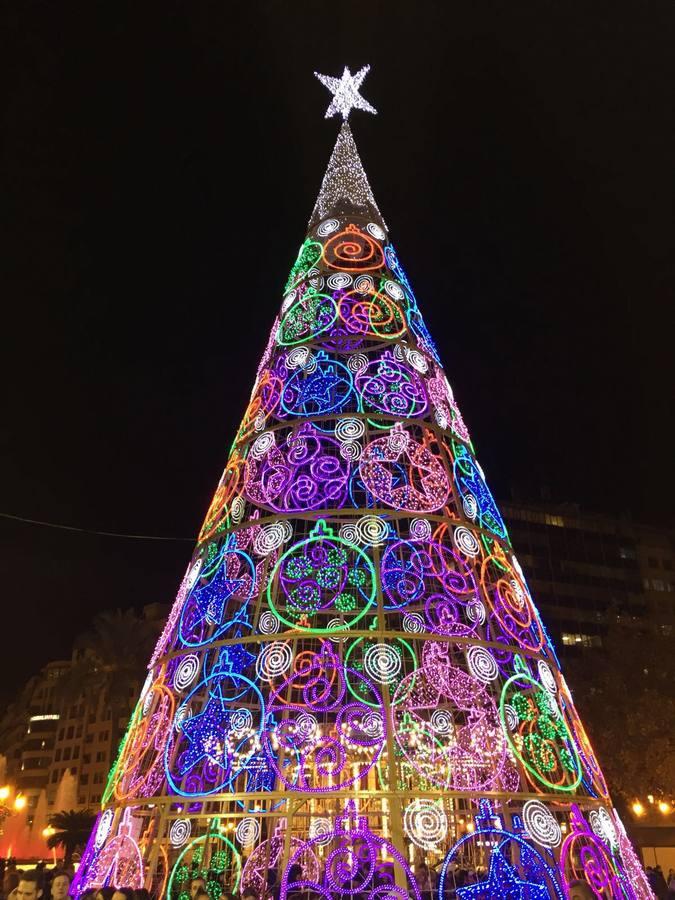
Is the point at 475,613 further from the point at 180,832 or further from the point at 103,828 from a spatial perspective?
the point at 103,828

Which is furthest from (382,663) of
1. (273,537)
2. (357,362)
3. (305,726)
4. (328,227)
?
(328,227)

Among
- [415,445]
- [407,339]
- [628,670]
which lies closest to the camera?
[415,445]

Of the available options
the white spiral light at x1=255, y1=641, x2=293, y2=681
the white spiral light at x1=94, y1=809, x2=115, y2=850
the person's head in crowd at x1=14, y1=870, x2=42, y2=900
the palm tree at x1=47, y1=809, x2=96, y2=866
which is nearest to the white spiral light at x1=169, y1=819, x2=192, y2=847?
the white spiral light at x1=94, y1=809, x2=115, y2=850

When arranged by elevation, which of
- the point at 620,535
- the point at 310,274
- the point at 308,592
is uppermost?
the point at 620,535

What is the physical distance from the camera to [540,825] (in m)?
7.25

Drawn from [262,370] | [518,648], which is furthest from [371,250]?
[518,648]

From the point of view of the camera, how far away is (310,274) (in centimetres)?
1149

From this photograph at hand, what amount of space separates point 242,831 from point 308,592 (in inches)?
106

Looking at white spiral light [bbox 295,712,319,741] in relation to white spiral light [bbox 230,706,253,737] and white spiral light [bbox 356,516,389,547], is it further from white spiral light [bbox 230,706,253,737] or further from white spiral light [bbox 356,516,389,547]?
white spiral light [bbox 356,516,389,547]

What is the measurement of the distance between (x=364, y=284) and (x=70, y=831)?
89.5ft

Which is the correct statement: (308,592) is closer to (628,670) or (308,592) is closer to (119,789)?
(119,789)

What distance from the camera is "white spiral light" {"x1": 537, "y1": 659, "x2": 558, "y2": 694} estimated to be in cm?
866

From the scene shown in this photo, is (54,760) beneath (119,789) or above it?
above

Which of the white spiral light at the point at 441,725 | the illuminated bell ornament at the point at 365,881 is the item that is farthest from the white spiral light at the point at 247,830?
the white spiral light at the point at 441,725
